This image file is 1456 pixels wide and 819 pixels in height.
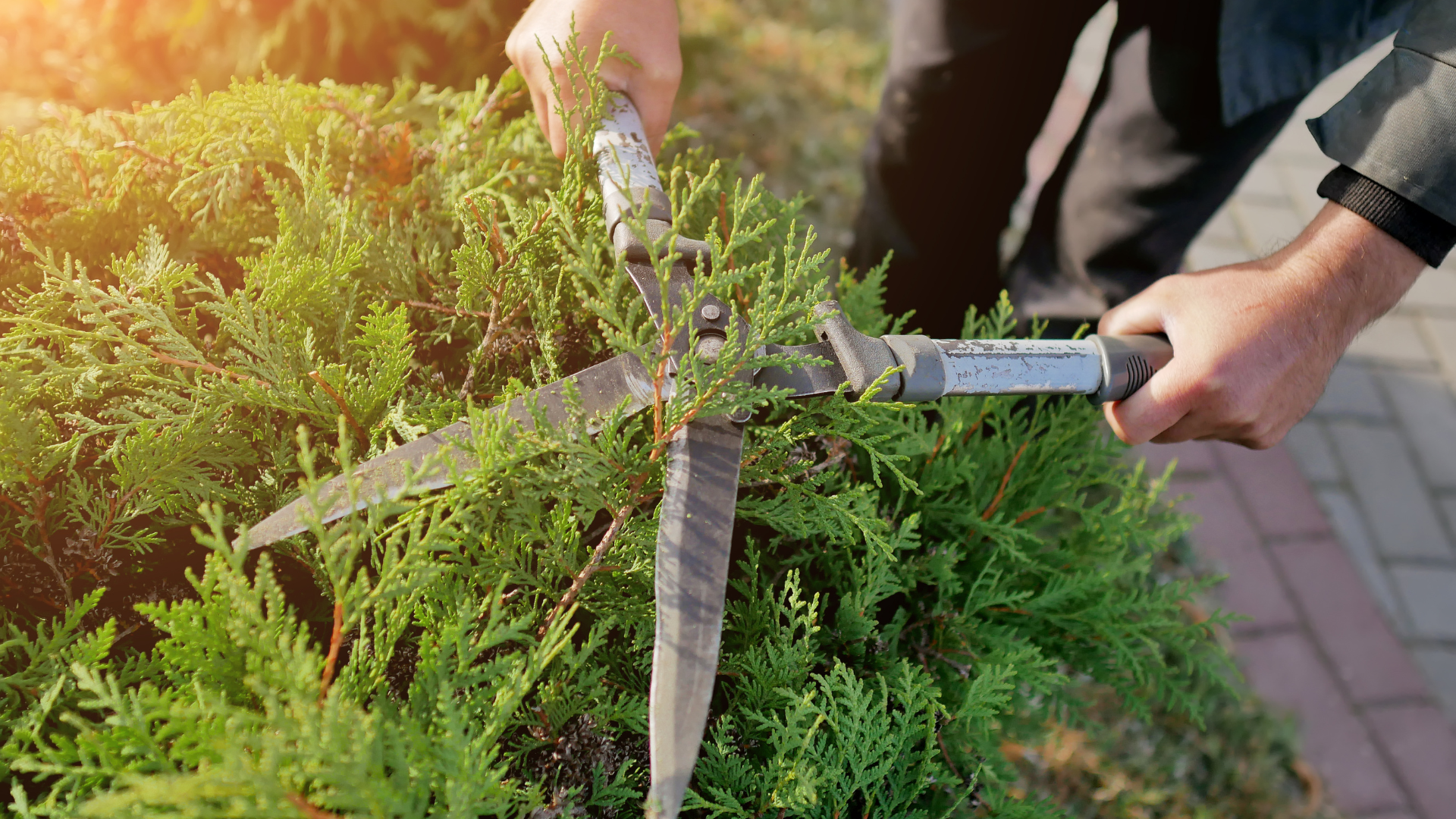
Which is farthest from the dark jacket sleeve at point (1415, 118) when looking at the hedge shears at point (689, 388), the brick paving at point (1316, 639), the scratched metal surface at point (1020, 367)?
the brick paving at point (1316, 639)

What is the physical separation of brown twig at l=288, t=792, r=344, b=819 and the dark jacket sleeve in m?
2.14

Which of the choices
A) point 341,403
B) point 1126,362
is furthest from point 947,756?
point 341,403

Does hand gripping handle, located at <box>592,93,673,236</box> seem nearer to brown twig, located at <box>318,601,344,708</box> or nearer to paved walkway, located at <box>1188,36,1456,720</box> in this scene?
brown twig, located at <box>318,601,344,708</box>

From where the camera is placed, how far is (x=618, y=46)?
1648 mm

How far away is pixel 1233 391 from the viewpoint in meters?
1.56

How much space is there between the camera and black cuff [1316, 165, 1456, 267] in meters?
1.59

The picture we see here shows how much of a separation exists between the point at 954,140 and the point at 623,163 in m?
2.33

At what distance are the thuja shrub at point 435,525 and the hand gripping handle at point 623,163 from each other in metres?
0.04

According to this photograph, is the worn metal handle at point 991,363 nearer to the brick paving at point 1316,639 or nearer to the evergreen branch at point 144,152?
the evergreen branch at point 144,152

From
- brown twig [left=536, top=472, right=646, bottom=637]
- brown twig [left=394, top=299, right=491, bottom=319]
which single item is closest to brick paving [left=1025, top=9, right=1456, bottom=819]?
brown twig [left=536, top=472, right=646, bottom=637]

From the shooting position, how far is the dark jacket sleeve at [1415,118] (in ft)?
5.05

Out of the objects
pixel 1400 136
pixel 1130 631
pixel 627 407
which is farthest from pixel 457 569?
pixel 1400 136

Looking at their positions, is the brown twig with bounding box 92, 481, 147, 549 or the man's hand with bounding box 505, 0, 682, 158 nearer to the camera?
the brown twig with bounding box 92, 481, 147, 549

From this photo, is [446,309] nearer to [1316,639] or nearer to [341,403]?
[341,403]
